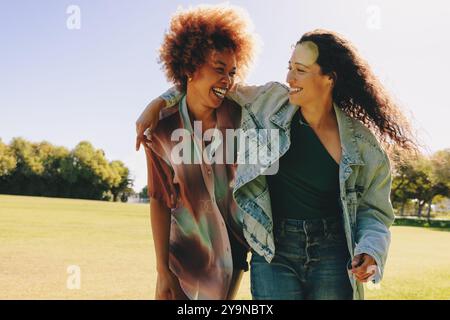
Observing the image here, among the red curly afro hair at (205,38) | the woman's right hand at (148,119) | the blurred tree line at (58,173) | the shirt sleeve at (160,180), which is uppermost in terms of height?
the red curly afro hair at (205,38)

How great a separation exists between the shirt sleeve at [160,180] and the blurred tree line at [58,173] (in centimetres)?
6557

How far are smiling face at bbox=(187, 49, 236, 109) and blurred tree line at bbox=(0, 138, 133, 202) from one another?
65.9m

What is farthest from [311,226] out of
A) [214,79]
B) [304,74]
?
[214,79]

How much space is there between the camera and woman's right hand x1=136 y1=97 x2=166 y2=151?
400 centimetres

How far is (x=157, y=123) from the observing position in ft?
13.6

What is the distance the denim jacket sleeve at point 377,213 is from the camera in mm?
3295

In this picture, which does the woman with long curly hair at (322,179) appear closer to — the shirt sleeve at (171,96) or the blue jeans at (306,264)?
the blue jeans at (306,264)

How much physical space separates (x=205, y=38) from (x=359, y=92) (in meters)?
1.35

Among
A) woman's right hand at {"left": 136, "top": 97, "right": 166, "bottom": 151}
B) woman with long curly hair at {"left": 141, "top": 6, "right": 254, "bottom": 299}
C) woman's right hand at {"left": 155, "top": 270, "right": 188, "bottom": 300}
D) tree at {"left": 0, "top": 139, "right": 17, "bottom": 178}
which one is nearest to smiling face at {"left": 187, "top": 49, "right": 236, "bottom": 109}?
woman with long curly hair at {"left": 141, "top": 6, "right": 254, "bottom": 299}

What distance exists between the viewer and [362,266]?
3.16 metres

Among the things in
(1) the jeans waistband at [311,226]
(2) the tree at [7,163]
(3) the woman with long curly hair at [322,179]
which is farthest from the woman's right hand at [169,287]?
(2) the tree at [7,163]

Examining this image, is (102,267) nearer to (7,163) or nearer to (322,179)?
(322,179)
